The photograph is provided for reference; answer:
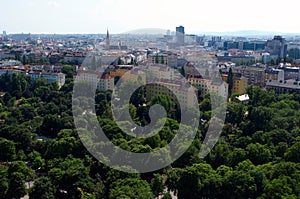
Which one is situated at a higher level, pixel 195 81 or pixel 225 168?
pixel 195 81

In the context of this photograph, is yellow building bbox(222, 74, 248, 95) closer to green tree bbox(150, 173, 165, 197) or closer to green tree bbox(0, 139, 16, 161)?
green tree bbox(150, 173, 165, 197)

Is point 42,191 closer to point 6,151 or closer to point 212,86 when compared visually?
point 6,151

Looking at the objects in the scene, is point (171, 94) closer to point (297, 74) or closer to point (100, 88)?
point (100, 88)

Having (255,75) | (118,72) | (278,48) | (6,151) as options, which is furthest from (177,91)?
(278,48)

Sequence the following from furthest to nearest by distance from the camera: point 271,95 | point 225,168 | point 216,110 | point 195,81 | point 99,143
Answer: point 195,81 → point 271,95 → point 216,110 → point 99,143 → point 225,168

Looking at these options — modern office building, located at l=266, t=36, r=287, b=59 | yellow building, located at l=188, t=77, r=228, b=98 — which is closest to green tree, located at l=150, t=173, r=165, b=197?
yellow building, located at l=188, t=77, r=228, b=98

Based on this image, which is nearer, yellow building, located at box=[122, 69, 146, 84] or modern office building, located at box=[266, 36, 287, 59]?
yellow building, located at box=[122, 69, 146, 84]

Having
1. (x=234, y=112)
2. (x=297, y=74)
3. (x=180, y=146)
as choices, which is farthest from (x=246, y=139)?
(x=297, y=74)

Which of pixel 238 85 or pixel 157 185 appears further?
pixel 238 85

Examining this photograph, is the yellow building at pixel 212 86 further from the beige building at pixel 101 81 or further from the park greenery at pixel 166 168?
the beige building at pixel 101 81
